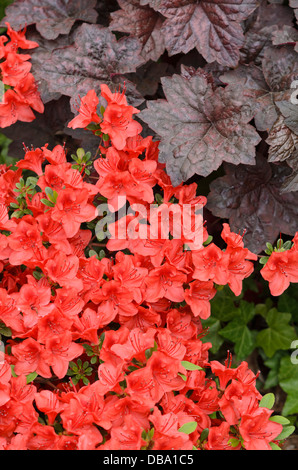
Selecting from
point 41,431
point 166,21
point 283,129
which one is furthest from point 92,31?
point 41,431

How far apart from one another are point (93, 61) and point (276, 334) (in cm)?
131

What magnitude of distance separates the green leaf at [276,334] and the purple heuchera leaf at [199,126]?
0.83 metres

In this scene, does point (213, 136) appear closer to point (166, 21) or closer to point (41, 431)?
point (166, 21)

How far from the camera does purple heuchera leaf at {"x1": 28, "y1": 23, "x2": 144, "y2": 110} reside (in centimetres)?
197

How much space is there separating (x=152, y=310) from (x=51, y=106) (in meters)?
1.06

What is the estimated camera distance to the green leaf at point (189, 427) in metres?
1.38

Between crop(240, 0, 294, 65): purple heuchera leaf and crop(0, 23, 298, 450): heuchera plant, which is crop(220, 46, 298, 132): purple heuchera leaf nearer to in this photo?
crop(240, 0, 294, 65): purple heuchera leaf

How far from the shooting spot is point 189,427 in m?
1.38

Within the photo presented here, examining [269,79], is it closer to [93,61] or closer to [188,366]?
[93,61]

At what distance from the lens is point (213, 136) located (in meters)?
1.82

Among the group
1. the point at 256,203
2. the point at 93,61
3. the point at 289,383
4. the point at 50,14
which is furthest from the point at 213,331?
the point at 50,14

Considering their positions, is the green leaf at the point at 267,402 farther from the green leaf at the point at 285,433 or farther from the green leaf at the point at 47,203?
the green leaf at the point at 47,203

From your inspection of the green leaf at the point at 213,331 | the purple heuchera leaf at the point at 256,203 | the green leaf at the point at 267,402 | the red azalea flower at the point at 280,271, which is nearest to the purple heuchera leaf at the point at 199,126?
the purple heuchera leaf at the point at 256,203

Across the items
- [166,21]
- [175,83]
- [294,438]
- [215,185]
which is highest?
[166,21]
